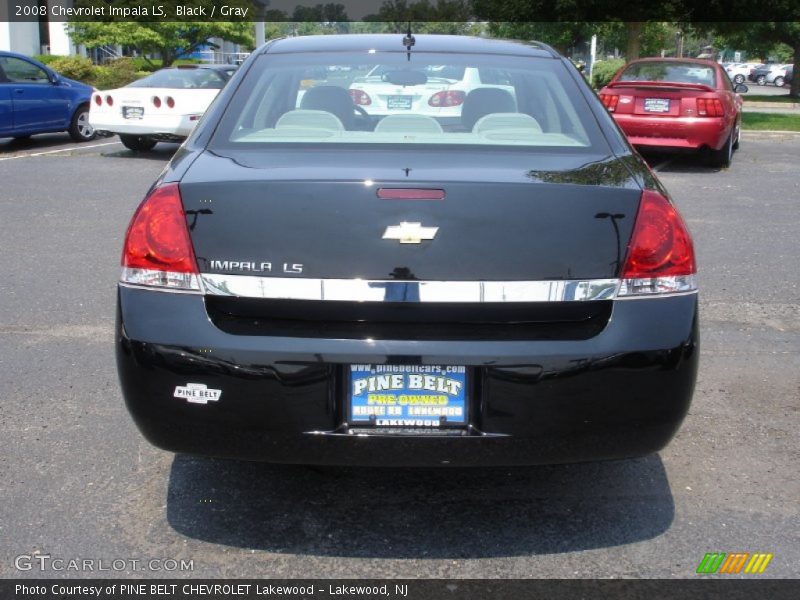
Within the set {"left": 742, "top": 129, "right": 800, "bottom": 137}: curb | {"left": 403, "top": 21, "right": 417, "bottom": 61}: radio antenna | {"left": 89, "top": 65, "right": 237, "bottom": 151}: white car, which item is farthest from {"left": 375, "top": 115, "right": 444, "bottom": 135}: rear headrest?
{"left": 742, "top": 129, "right": 800, "bottom": 137}: curb

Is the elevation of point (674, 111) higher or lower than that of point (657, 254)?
lower

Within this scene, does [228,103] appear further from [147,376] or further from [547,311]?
[547,311]

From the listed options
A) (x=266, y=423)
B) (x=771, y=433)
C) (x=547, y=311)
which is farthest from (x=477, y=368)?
(x=771, y=433)

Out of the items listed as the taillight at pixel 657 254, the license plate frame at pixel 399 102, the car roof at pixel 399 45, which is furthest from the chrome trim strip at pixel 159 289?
the license plate frame at pixel 399 102

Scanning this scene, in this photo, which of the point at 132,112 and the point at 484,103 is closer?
the point at 484,103

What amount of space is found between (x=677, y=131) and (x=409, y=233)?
393 inches

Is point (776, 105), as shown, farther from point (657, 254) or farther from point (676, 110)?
point (657, 254)

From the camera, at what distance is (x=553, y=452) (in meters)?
2.72

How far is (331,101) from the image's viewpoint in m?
3.80

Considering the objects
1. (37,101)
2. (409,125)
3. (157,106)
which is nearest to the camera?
(409,125)

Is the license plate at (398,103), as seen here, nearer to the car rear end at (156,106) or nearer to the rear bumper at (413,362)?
the rear bumper at (413,362)

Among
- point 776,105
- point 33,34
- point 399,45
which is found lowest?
point 776,105

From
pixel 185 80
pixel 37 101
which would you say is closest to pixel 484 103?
pixel 185 80

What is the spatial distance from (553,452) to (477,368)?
36 centimetres
